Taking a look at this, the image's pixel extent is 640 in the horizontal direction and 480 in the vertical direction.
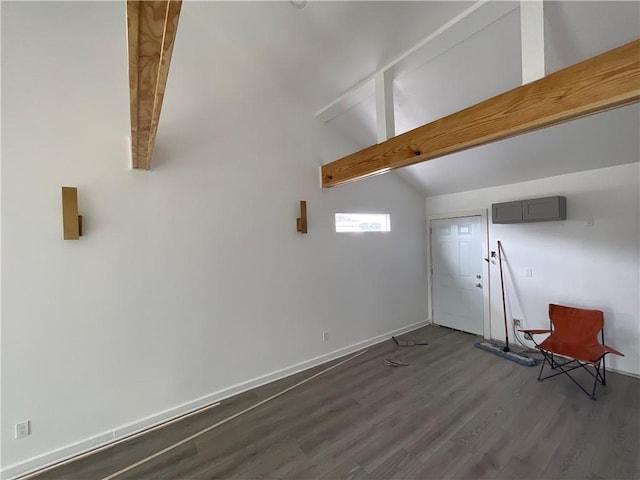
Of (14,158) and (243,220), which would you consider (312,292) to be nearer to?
(243,220)

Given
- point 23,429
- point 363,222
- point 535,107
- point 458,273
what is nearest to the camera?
point 535,107

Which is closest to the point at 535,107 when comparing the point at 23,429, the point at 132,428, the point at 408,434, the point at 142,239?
the point at 408,434

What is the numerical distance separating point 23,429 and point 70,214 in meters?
1.60

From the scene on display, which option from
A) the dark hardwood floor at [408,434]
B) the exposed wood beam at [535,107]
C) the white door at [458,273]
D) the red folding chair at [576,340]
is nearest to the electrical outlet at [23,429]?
the dark hardwood floor at [408,434]

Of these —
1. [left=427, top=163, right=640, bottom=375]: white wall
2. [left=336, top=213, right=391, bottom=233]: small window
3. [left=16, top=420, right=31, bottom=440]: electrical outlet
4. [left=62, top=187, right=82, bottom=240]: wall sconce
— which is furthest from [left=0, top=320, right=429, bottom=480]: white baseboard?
[left=427, top=163, right=640, bottom=375]: white wall

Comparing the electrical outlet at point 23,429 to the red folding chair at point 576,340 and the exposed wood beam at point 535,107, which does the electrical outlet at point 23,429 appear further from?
the red folding chair at point 576,340

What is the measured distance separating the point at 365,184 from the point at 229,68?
2.34 m

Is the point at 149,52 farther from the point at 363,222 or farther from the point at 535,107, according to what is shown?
the point at 363,222

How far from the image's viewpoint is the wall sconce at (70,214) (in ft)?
6.86

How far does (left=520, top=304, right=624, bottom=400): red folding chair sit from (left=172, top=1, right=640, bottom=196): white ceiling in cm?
178

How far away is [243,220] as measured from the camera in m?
3.02

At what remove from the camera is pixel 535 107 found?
1776 millimetres

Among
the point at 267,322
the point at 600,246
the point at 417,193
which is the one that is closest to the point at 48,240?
the point at 267,322

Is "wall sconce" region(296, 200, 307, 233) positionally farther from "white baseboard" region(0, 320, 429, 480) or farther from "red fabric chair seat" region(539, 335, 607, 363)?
"red fabric chair seat" region(539, 335, 607, 363)
